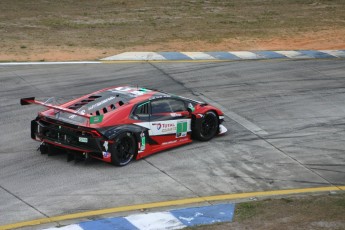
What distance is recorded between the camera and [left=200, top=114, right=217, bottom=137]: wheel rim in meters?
18.0

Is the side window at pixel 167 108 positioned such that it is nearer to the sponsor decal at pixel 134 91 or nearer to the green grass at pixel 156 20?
the sponsor decal at pixel 134 91

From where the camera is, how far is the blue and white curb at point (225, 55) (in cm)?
2714

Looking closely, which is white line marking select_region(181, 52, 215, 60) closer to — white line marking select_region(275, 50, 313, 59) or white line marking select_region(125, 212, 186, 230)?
white line marking select_region(275, 50, 313, 59)

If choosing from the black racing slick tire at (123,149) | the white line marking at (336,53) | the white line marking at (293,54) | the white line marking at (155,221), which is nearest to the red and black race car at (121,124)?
the black racing slick tire at (123,149)

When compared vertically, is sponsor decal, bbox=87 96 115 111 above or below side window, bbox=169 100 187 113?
above

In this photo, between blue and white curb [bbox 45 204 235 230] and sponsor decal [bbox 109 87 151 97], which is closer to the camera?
blue and white curb [bbox 45 204 235 230]

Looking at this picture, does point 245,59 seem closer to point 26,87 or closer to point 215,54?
point 215,54

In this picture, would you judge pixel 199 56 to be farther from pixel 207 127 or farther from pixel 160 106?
pixel 160 106

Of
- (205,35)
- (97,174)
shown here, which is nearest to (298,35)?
(205,35)

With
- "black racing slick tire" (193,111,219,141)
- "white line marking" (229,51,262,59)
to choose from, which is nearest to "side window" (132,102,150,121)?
"black racing slick tire" (193,111,219,141)

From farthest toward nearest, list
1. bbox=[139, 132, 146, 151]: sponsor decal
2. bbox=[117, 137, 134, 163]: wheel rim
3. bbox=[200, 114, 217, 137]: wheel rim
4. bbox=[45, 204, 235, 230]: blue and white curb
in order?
bbox=[200, 114, 217, 137]: wheel rim
bbox=[139, 132, 146, 151]: sponsor decal
bbox=[117, 137, 134, 163]: wheel rim
bbox=[45, 204, 235, 230]: blue and white curb

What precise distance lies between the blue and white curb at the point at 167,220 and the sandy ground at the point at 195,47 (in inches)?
539

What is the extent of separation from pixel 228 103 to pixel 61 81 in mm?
5221

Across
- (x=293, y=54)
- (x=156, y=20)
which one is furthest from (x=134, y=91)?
(x=156, y=20)
